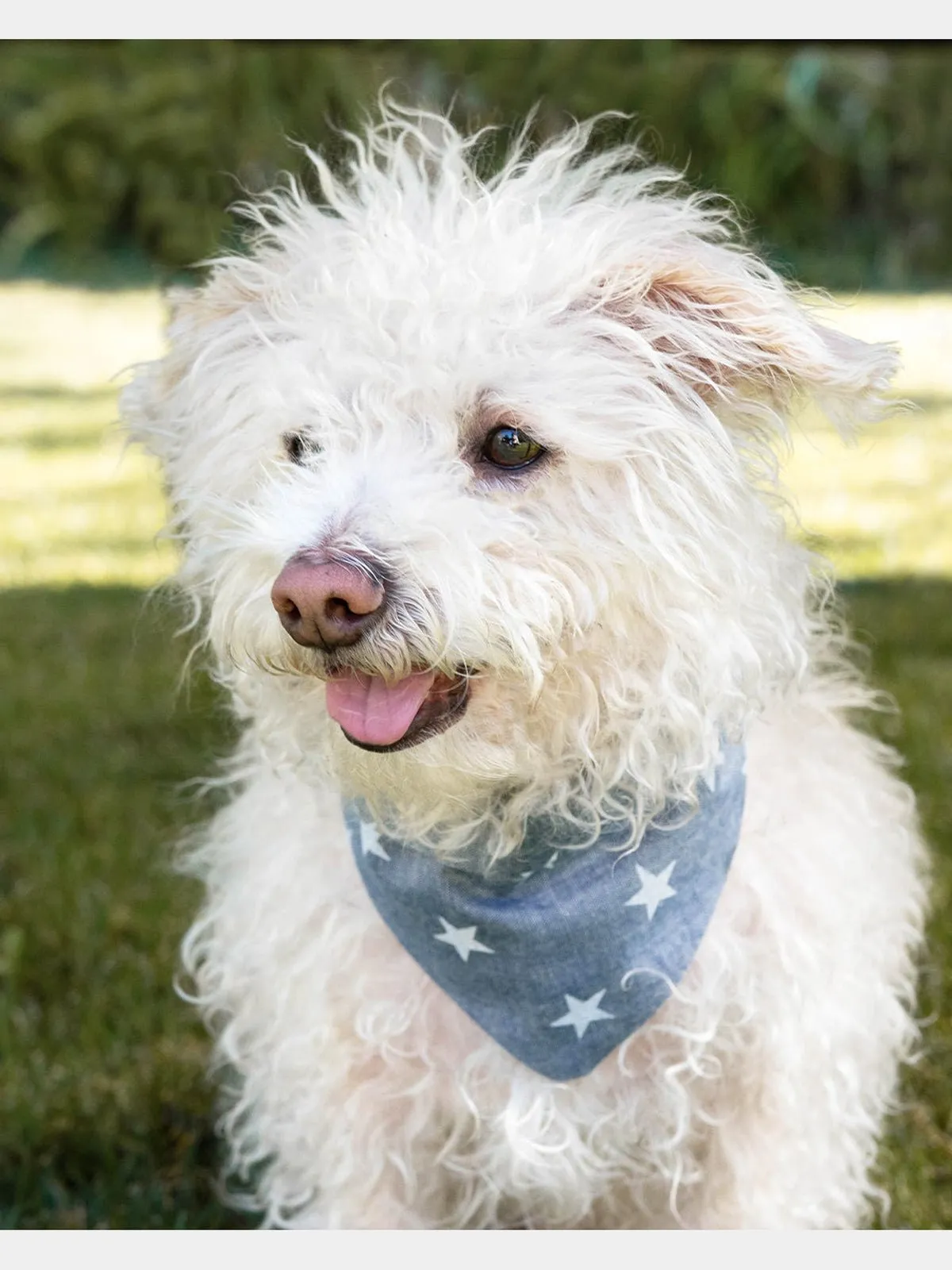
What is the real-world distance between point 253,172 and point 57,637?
580 centimetres

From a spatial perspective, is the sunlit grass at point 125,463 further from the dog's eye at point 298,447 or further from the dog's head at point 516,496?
the dog's eye at point 298,447

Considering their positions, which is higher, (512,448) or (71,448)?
(512,448)

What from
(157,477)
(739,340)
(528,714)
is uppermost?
(739,340)

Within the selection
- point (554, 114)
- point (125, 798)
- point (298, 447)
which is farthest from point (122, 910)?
point (554, 114)

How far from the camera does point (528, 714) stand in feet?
6.55

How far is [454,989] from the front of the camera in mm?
2316

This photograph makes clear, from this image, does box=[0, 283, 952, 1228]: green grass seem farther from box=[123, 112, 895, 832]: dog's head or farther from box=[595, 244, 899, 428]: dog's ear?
box=[595, 244, 899, 428]: dog's ear

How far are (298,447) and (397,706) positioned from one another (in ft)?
1.39

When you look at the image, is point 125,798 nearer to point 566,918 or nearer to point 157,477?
point 157,477

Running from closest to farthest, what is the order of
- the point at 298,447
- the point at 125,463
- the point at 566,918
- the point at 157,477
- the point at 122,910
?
the point at 298,447, the point at 566,918, the point at 157,477, the point at 122,910, the point at 125,463

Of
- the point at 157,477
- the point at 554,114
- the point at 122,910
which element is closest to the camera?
the point at 157,477

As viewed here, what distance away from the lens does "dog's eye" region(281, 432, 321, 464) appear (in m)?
2.10

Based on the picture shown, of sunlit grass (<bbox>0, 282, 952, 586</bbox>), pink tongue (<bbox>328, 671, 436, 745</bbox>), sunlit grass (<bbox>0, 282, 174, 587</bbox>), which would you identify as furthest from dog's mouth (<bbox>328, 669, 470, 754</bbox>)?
sunlit grass (<bbox>0, 282, 952, 586</bbox>)
